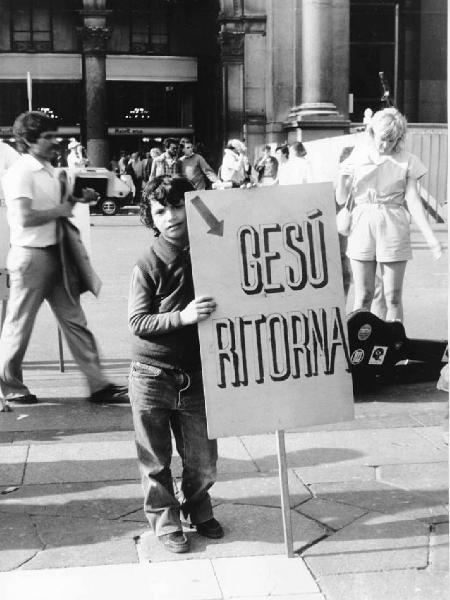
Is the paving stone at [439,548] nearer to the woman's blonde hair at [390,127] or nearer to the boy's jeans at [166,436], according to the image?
the boy's jeans at [166,436]

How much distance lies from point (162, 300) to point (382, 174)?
11.1 ft

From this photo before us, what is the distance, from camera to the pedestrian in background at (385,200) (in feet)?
23.0

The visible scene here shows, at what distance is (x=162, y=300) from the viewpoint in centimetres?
409

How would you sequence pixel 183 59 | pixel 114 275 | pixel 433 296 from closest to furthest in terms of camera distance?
pixel 433 296 → pixel 114 275 → pixel 183 59

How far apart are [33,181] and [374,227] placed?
7.90ft

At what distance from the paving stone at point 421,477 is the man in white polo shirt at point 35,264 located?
6.93ft

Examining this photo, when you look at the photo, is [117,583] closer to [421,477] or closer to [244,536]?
[244,536]

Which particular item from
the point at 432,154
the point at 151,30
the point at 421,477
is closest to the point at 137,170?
the point at 151,30

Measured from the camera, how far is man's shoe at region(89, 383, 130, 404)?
652 centimetres

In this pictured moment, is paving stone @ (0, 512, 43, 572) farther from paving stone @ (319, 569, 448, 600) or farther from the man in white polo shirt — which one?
the man in white polo shirt

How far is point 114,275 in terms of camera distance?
39.7 ft

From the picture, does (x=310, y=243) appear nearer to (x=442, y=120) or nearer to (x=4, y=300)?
(x=4, y=300)

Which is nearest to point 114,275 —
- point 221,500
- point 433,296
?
point 433,296

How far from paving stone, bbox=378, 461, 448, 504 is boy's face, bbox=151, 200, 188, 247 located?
1.75 metres
